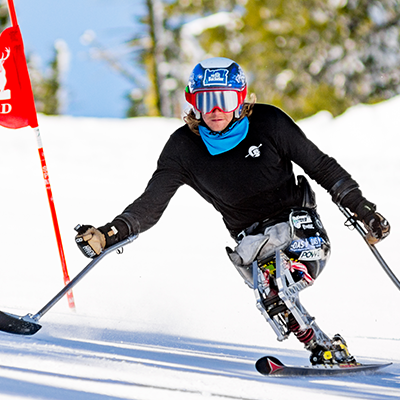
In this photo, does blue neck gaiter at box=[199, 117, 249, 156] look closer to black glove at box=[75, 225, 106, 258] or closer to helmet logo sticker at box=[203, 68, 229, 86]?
helmet logo sticker at box=[203, 68, 229, 86]

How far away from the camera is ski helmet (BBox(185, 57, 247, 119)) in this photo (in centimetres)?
384

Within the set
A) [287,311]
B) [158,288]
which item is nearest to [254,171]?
[287,311]

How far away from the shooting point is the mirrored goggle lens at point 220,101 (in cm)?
384

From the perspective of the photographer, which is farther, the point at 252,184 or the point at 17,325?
the point at 252,184

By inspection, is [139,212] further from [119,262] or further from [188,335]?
[119,262]

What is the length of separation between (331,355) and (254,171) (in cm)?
115

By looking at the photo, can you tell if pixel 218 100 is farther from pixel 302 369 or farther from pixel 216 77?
pixel 302 369

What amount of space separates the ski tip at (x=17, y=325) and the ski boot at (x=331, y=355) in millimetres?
1586

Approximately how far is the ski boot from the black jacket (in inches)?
32.0

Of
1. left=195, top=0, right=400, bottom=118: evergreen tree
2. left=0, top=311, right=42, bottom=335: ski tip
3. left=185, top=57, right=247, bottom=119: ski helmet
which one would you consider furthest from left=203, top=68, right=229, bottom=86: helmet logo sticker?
left=195, top=0, right=400, bottom=118: evergreen tree

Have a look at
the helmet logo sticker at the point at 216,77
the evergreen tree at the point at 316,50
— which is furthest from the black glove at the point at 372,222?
the evergreen tree at the point at 316,50

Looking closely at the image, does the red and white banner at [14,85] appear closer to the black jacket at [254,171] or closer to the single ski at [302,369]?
the black jacket at [254,171]

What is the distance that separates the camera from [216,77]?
3.87 m

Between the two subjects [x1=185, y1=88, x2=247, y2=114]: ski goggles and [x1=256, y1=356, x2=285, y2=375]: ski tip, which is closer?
[x1=256, y1=356, x2=285, y2=375]: ski tip
